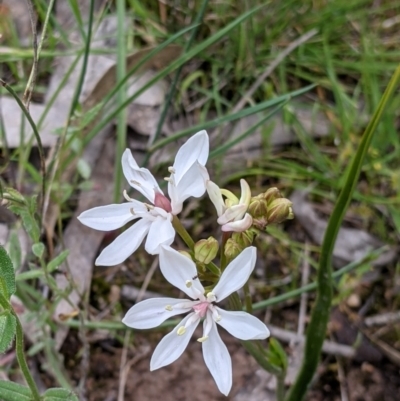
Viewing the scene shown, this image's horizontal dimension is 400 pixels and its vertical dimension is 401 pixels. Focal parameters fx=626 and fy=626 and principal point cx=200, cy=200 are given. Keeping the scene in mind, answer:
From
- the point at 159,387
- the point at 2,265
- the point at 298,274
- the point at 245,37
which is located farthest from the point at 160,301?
the point at 245,37

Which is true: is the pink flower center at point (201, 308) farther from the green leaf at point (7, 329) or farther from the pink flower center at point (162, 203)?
the green leaf at point (7, 329)

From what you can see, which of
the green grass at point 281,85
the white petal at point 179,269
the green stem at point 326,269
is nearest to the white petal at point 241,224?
the white petal at point 179,269

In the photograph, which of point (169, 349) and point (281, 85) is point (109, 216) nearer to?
point (169, 349)

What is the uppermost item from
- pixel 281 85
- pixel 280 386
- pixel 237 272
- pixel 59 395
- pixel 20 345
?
pixel 237 272

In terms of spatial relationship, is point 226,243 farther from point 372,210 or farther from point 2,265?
point 372,210

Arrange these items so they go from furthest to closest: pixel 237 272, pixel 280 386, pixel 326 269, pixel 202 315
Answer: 1. pixel 280 386
2. pixel 326 269
3. pixel 202 315
4. pixel 237 272

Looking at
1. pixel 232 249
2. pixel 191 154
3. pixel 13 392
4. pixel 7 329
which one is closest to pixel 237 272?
pixel 232 249
